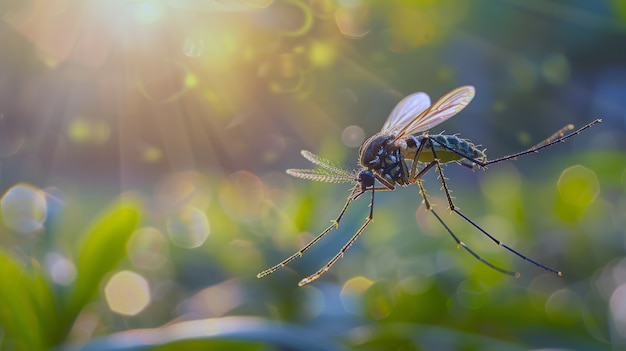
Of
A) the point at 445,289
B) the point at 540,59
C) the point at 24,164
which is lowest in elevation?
the point at 445,289

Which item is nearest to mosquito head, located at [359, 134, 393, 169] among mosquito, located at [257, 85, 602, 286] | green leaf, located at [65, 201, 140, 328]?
mosquito, located at [257, 85, 602, 286]

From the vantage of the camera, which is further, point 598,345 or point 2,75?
point 2,75

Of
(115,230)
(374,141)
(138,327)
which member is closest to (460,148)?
(374,141)

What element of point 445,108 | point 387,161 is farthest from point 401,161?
point 445,108

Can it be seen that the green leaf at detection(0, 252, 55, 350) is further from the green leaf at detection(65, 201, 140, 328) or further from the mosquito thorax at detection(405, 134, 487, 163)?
the mosquito thorax at detection(405, 134, 487, 163)

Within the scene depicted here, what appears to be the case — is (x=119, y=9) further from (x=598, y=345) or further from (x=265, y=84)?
(x=598, y=345)

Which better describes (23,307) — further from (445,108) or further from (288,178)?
(288,178)

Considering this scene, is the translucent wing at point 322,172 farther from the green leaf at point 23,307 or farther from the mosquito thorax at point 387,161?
the green leaf at point 23,307
